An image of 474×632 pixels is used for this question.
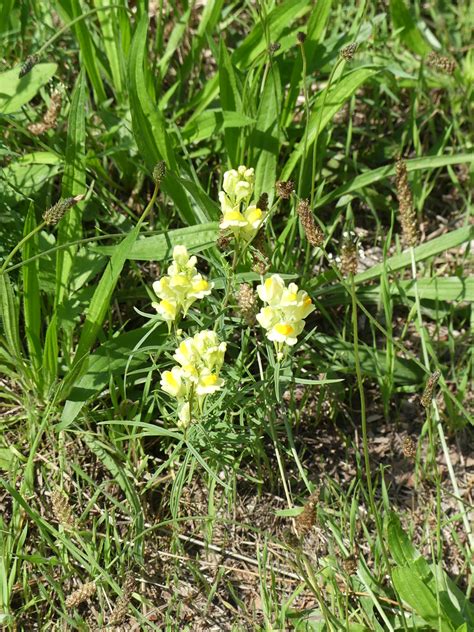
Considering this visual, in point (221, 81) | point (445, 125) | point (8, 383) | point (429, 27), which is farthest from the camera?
point (429, 27)

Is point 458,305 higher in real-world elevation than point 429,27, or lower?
lower

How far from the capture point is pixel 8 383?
2.93 m

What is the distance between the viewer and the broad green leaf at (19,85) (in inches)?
118

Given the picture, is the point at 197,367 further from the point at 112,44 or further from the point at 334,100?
the point at 112,44

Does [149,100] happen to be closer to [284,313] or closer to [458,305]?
[284,313]

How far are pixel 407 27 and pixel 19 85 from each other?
5.96 feet

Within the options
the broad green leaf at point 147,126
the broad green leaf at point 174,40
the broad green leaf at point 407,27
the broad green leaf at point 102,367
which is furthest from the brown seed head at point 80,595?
the broad green leaf at point 407,27

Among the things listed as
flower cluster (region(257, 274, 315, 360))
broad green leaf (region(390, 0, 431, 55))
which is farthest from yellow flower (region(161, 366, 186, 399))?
broad green leaf (region(390, 0, 431, 55))

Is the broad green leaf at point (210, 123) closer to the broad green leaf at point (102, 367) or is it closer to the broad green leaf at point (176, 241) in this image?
the broad green leaf at point (176, 241)

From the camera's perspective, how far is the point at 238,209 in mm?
2391

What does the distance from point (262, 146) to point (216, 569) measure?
1.57 m

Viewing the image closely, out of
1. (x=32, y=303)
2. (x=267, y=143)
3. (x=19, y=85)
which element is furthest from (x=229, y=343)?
(x=19, y=85)

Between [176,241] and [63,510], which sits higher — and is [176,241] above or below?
above

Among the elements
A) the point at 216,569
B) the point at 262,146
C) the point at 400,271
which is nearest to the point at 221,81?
the point at 262,146
